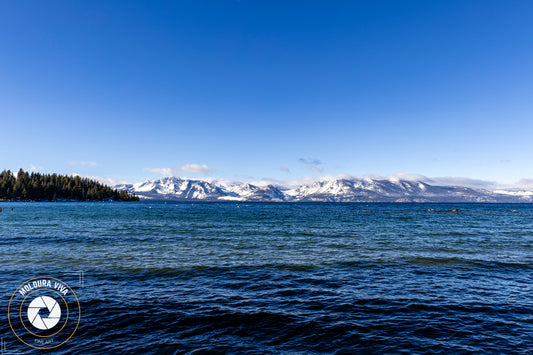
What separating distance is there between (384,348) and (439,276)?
14120mm

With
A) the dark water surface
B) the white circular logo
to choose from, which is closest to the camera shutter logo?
the white circular logo

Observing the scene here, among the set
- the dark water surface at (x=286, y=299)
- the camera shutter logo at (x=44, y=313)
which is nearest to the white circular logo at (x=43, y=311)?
the camera shutter logo at (x=44, y=313)

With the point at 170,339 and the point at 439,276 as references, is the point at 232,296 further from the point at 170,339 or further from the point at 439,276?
the point at 439,276

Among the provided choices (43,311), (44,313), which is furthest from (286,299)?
(43,311)

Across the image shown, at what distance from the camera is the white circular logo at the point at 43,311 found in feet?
46.1

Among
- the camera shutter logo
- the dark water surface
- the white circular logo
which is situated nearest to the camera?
the dark water surface

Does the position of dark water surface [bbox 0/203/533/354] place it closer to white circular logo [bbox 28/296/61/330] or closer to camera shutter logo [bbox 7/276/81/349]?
camera shutter logo [bbox 7/276/81/349]

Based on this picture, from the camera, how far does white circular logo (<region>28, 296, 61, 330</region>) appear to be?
1406 centimetres

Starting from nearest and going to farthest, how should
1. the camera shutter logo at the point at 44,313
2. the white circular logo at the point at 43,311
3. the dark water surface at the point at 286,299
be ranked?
the dark water surface at the point at 286,299, the camera shutter logo at the point at 44,313, the white circular logo at the point at 43,311

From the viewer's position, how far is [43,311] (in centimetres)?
1571

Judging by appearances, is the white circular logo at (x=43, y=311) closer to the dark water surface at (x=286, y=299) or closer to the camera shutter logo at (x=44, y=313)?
the camera shutter logo at (x=44, y=313)

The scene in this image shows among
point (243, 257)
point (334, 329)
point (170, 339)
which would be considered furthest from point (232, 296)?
point (243, 257)

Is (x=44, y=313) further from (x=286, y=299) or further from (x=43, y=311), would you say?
(x=286, y=299)

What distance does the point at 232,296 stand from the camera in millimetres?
17594
